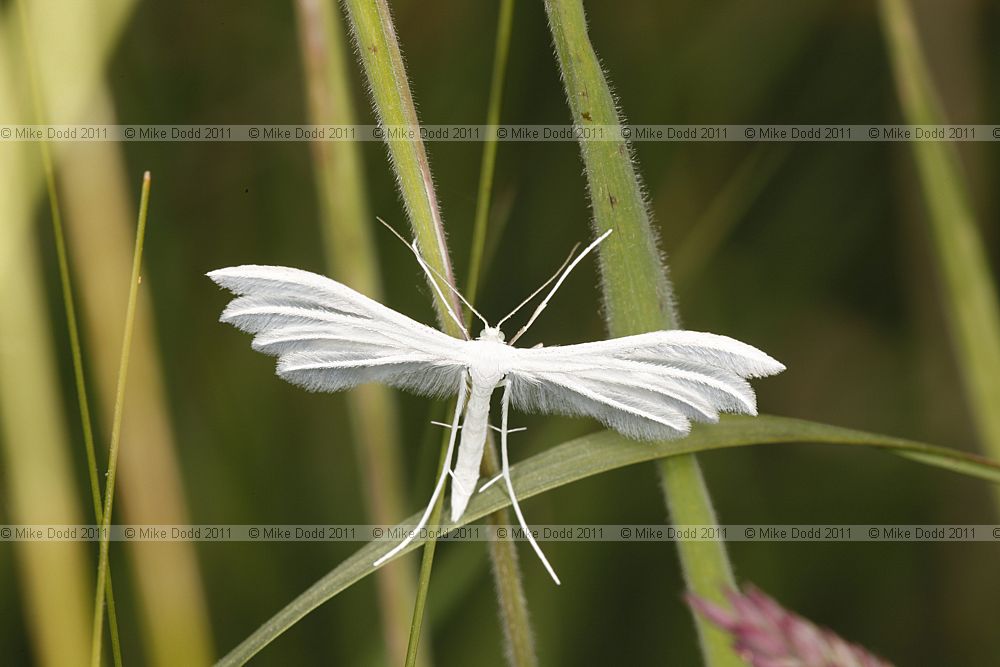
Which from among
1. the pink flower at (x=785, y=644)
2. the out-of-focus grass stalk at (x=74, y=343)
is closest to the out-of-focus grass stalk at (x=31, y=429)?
the out-of-focus grass stalk at (x=74, y=343)

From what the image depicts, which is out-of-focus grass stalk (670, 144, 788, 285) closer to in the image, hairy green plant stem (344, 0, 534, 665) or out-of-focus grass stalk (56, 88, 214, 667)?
hairy green plant stem (344, 0, 534, 665)

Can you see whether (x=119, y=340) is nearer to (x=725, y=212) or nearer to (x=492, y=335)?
(x=492, y=335)

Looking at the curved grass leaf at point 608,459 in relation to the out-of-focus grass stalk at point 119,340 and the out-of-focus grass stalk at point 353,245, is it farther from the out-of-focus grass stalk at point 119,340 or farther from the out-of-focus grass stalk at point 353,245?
the out-of-focus grass stalk at point 119,340

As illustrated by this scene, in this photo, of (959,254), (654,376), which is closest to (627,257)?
(654,376)

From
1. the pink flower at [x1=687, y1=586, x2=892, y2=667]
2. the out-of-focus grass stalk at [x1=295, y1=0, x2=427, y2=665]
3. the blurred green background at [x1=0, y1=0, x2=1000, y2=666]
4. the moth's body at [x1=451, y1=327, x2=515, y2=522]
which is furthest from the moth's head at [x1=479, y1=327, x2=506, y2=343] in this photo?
the blurred green background at [x1=0, y1=0, x2=1000, y2=666]

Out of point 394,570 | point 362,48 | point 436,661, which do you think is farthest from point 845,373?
point 362,48

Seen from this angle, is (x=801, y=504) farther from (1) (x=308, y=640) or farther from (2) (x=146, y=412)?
(2) (x=146, y=412)

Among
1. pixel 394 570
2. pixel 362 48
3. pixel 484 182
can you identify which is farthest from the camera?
pixel 394 570
